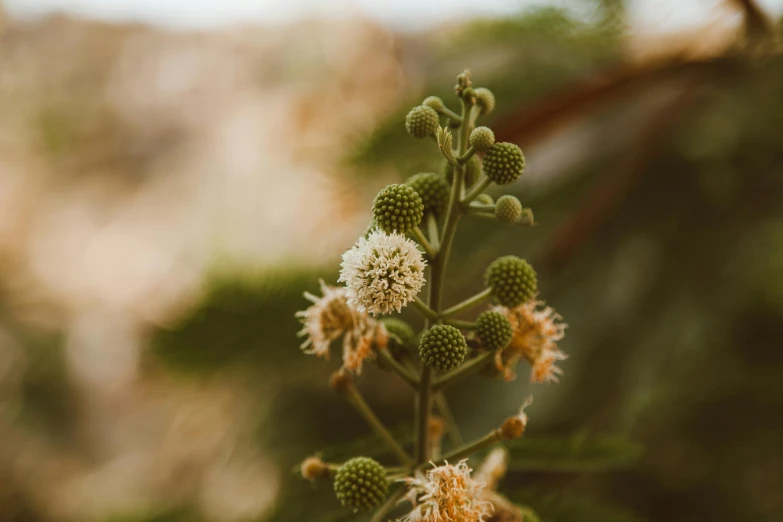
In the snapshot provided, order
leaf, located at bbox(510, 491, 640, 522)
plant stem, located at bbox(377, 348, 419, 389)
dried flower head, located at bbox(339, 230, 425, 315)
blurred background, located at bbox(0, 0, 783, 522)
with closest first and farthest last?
1. dried flower head, located at bbox(339, 230, 425, 315)
2. plant stem, located at bbox(377, 348, 419, 389)
3. leaf, located at bbox(510, 491, 640, 522)
4. blurred background, located at bbox(0, 0, 783, 522)

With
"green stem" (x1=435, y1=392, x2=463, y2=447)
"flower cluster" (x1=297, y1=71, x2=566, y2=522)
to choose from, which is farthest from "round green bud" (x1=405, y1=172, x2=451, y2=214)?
"green stem" (x1=435, y1=392, x2=463, y2=447)

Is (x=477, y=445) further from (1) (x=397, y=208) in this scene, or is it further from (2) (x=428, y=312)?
(1) (x=397, y=208)

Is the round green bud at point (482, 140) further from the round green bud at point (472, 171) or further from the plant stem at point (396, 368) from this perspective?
the plant stem at point (396, 368)

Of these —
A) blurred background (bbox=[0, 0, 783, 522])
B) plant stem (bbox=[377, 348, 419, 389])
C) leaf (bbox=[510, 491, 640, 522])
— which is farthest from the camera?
blurred background (bbox=[0, 0, 783, 522])

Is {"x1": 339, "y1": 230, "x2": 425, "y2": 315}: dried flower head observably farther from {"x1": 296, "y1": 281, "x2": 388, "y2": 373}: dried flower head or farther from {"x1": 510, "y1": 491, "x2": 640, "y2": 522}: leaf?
{"x1": 510, "y1": 491, "x2": 640, "y2": 522}: leaf

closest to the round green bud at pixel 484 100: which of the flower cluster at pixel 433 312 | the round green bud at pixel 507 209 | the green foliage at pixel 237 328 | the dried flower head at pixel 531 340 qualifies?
the flower cluster at pixel 433 312

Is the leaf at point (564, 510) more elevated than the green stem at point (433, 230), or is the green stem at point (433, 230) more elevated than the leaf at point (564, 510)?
the green stem at point (433, 230)
